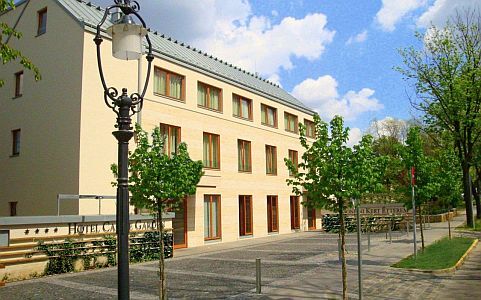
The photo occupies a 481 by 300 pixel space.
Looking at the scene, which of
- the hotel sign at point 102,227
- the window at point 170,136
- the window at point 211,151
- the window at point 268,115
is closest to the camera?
the hotel sign at point 102,227

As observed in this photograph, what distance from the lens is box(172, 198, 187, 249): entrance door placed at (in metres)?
21.8

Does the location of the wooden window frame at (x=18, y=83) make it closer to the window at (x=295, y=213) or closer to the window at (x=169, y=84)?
the window at (x=169, y=84)

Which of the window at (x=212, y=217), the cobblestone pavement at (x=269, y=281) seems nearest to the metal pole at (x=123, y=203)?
the cobblestone pavement at (x=269, y=281)

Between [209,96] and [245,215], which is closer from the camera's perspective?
[209,96]

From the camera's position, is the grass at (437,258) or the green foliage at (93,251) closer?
Result: the grass at (437,258)

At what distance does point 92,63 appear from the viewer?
18.3 metres

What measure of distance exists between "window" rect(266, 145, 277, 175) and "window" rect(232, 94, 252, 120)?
3315 millimetres

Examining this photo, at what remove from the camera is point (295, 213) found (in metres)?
33.5

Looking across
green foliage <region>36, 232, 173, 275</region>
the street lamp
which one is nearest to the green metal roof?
green foliage <region>36, 232, 173, 275</region>

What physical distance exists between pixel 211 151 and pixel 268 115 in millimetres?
7849

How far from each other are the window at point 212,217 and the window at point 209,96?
5291mm

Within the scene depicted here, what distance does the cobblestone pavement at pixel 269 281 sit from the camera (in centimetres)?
1017

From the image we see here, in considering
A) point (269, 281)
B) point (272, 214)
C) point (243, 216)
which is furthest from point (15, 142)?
point (272, 214)

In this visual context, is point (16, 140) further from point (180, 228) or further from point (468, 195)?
point (468, 195)
